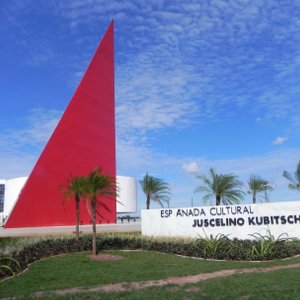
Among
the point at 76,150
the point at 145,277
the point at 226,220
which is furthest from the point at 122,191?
the point at 145,277

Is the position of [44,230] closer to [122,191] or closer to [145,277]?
[145,277]

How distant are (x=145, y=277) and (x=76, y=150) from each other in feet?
64.5

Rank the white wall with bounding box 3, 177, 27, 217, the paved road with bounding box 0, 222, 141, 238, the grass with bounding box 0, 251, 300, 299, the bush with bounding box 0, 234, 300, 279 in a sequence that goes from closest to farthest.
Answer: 1. the grass with bounding box 0, 251, 300, 299
2. the bush with bounding box 0, 234, 300, 279
3. the paved road with bounding box 0, 222, 141, 238
4. the white wall with bounding box 3, 177, 27, 217

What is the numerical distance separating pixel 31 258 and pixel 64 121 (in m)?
15.7

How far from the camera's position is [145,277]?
930cm

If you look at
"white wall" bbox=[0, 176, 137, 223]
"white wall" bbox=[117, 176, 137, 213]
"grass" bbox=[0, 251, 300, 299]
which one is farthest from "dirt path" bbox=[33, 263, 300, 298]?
"white wall" bbox=[117, 176, 137, 213]

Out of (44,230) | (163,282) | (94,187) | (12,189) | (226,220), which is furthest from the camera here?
(12,189)

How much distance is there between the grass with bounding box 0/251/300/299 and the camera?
7207 mm

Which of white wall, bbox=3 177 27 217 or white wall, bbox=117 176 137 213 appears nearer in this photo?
white wall, bbox=117 176 137 213

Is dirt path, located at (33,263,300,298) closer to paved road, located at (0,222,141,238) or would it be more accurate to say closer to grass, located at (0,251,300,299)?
grass, located at (0,251,300,299)

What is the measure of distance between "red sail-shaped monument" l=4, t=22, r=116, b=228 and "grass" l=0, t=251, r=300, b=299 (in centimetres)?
1297

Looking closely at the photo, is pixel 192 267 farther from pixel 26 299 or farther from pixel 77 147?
pixel 77 147

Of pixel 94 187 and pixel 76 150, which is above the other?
pixel 76 150

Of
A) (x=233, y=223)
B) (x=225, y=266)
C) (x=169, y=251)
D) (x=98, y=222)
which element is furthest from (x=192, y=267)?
(x=98, y=222)
